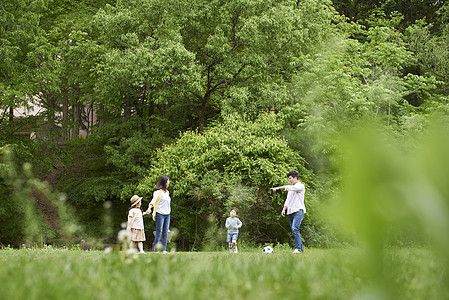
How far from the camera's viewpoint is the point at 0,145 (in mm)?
22672

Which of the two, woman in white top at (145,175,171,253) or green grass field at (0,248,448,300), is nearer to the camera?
green grass field at (0,248,448,300)

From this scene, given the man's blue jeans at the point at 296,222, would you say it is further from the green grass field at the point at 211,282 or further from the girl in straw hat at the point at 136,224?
the green grass field at the point at 211,282

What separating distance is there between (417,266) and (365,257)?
242cm

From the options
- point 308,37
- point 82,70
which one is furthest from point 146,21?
point 308,37

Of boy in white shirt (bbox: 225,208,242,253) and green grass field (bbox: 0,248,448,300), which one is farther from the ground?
green grass field (bbox: 0,248,448,300)

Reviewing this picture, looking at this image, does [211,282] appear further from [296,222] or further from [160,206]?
[296,222]

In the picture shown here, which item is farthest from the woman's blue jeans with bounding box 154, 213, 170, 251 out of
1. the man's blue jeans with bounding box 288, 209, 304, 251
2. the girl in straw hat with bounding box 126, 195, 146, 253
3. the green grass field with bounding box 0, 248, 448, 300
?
the green grass field with bounding box 0, 248, 448, 300

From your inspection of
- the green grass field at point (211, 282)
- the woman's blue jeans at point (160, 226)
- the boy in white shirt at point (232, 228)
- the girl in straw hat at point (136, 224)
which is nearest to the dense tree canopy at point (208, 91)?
the boy in white shirt at point (232, 228)

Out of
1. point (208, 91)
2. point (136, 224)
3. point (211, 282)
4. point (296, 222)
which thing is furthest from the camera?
point (208, 91)

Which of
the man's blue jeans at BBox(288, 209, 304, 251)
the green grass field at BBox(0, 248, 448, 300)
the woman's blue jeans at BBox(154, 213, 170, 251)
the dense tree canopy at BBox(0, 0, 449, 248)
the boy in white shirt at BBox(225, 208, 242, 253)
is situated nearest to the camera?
the green grass field at BBox(0, 248, 448, 300)

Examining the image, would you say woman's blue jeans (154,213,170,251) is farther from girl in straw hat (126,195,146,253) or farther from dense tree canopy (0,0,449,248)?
dense tree canopy (0,0,449,248)

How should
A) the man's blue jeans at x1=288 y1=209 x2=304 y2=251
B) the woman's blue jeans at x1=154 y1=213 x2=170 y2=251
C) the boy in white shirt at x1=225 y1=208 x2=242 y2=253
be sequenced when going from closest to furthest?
the man's blue jeans at x1=288 y1=209 x2=304 y2=251, the woman's blue jeans at x1=154 y1=213 x2=170 y2=251, the boy in white shirt at x1=225 y1=208 x2=242 y2=253

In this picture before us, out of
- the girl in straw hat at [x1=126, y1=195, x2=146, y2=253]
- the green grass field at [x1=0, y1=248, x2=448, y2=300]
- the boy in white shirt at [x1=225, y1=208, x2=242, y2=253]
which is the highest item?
the green grass field at [x1=0, y1=248, x2=448, y2=300]

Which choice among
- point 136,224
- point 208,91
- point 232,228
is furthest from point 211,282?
point 208,91
